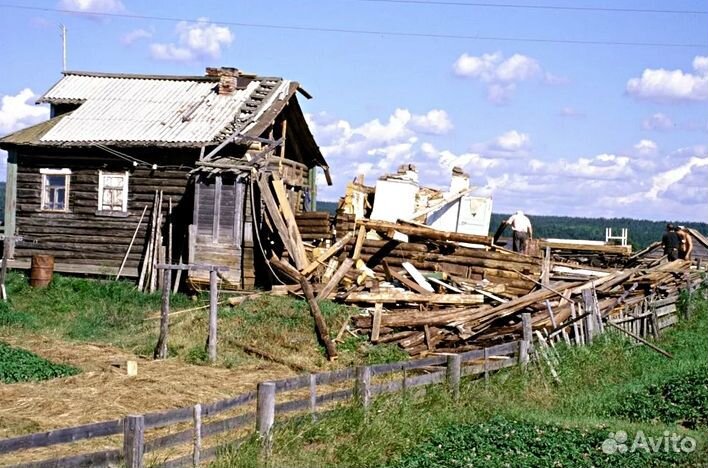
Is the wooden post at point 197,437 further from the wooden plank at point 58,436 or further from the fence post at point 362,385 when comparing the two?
the fence post at point 362,385

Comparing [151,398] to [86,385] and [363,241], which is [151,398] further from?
[363,241]

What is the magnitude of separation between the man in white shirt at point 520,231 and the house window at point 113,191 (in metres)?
11.3

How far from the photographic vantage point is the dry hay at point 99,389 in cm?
1203

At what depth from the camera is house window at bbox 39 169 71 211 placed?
2503cm

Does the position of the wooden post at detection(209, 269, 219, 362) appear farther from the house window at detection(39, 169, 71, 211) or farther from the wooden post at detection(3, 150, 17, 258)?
the wooden post at detection(3, 150, 17, 258)

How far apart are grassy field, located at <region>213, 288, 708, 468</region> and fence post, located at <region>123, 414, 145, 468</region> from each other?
100cm

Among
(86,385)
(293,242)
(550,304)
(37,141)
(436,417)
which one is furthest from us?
(37,141)

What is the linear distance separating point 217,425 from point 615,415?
21.6 ft

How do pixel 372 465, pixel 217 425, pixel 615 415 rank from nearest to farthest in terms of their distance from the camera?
pixel 217 425
pixel 372 465
pixel 615 415

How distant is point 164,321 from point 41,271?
7.58m

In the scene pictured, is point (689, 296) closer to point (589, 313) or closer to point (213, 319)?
point (589, 313)

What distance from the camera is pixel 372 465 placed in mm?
10227

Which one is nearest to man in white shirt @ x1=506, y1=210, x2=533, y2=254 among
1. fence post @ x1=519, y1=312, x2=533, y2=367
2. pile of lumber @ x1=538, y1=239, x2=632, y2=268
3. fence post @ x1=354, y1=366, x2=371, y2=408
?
pile of lumber @ x1=538, y1=239, x2=632, y2=268

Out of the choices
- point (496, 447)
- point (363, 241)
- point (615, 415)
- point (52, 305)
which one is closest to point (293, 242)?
point (363, 241)
